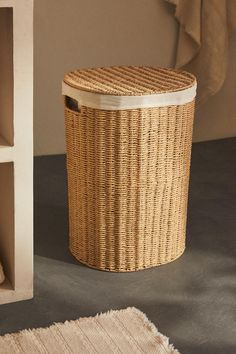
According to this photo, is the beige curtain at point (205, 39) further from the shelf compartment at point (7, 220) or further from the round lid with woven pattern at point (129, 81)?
the shelf compartment at point (7, 220)

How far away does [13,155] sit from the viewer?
1700 mm

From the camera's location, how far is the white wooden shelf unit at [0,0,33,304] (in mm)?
1633

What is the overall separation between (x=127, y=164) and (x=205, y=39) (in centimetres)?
101

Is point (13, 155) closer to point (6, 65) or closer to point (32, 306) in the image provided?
point (6, 65)

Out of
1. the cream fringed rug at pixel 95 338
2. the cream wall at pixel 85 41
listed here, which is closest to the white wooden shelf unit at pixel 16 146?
the cream fringed rug at pixel 95 338

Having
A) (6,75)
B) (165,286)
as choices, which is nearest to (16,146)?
(6,75)

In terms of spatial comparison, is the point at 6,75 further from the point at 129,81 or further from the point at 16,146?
the point at 129,81

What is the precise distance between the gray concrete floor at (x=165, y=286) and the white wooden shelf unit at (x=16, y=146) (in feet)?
0.29

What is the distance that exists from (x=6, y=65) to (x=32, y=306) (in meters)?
0.54

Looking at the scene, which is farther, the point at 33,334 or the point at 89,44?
the point at 89,44

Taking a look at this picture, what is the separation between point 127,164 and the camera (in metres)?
1.87

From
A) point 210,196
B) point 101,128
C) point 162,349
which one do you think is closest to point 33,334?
point 162,349

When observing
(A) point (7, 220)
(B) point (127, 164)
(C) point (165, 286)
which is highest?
(B) point (127, 164)

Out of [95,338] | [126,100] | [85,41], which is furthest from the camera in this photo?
[85,41]
